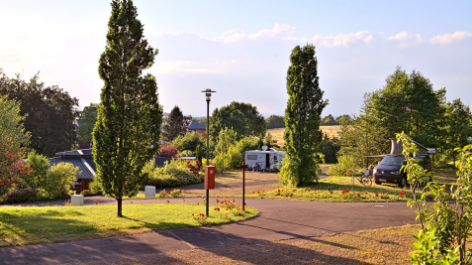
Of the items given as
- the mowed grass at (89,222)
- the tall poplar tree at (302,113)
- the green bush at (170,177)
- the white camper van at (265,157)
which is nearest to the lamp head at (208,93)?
the mowed grass at (89,222)

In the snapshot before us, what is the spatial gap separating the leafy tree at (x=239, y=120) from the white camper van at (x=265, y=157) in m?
23.5

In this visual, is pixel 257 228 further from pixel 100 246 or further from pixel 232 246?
pixel 100 246

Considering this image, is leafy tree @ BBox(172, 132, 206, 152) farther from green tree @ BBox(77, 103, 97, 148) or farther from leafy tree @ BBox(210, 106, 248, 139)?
green tree @ BBox(77, 103, 97, 148)

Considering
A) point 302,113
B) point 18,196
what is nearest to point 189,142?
point 18,196

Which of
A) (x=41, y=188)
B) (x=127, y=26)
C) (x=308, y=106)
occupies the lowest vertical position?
(x=41, y=188)

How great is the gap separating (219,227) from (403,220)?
6.30 metres

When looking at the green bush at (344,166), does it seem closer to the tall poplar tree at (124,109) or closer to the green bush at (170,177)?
the green bush at (170,177)

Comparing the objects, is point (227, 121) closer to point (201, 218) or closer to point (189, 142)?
point (189, 142)

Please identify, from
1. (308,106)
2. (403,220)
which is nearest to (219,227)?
(403,220)

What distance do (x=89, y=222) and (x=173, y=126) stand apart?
189ft

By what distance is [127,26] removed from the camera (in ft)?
37.8

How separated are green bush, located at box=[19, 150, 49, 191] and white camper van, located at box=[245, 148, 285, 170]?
72.9ft

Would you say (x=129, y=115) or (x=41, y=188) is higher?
(x=129, y=115)

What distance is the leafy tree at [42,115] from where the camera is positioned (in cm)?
5025
